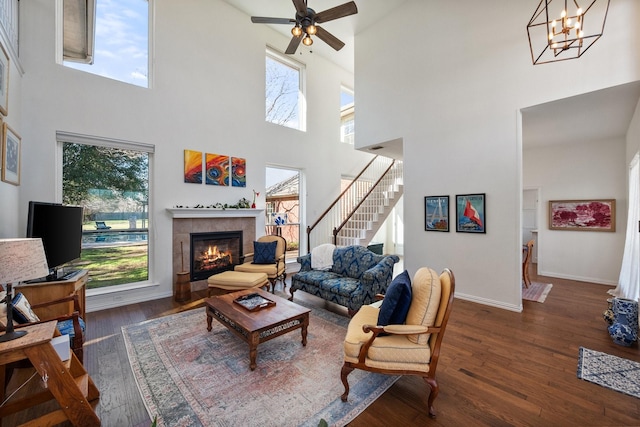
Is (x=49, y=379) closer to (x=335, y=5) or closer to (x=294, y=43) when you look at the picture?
(x=294, y=43)

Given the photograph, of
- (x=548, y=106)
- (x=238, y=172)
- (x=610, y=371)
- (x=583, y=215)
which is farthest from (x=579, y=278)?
(x=238, y=172)

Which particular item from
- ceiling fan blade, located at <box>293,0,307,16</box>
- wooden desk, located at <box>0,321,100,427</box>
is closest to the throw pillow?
wooden desk, located at <box>0,321,100,427</box>

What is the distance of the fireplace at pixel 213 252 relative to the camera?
5125 mm

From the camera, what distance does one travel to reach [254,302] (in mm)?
3148

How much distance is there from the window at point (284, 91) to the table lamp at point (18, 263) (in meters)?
5.35

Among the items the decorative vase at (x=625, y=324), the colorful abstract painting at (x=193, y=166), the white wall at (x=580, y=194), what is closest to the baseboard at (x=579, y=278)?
the white wall at (x=580, y=194)

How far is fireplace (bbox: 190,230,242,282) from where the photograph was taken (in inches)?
202

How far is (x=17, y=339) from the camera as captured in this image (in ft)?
5.56

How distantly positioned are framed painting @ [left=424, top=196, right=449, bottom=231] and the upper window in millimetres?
5547

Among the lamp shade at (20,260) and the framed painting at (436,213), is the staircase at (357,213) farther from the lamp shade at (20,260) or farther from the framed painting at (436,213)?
the lamp shade at (20,260)

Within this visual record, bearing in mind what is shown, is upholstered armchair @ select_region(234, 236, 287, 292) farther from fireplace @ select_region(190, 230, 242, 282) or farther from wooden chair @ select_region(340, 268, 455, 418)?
wooden chair @ select_region(340, 268, 455, 418)

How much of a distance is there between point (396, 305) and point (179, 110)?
5078mm

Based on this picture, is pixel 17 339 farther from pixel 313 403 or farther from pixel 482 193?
pixel 482 193

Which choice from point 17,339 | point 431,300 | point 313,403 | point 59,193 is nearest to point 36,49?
point 59,193
